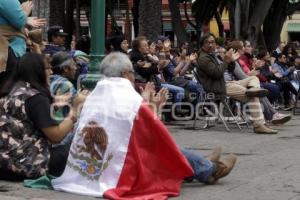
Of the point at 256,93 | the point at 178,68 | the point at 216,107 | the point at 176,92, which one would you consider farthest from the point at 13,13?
the point at 178,68

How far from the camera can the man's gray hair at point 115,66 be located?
6.67 meters

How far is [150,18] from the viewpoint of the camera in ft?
70.5

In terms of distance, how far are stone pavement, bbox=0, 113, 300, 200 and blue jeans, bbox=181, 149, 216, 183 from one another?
0.13 metres

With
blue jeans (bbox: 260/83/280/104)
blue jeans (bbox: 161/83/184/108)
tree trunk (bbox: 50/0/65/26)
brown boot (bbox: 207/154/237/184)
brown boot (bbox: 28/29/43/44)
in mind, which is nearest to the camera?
brown boot (bbox: 207/154/237/184)

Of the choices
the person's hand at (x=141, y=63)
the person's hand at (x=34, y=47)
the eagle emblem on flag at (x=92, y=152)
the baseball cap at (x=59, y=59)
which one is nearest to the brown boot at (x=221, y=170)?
the eagle emblem on flag at (x=92, y=152)

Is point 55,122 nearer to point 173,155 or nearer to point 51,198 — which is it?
point 51,198

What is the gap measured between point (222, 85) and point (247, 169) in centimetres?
408

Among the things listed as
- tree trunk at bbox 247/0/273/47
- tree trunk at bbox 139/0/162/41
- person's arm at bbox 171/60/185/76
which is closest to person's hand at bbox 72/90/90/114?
person's arm at bbox 171/60/185/76

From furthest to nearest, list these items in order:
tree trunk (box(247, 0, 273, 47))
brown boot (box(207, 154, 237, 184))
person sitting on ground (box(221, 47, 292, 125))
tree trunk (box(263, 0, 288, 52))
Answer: tree trunk (box(263, 0, 288, 52)) < tree trunk (box(247, 0, 273, 47)) < person sitting on ground (box(221, 47, 292, 125)) < brown boot (box(207, 154, 237, 184))

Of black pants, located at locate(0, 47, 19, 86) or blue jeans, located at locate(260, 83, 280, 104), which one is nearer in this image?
black pants, located at locate(0, 47, 19, 86)

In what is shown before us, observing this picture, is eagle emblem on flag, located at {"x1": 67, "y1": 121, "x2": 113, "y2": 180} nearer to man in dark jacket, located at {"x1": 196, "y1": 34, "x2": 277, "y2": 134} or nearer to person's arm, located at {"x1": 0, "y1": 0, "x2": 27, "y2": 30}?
person's arm, located at {"x1": 0, "y1": 0, "x2": 27, "y2": 30}

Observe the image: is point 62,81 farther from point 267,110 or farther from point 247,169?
point 267,110

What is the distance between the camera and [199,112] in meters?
13.9

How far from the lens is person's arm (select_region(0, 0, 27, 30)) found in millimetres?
7980
